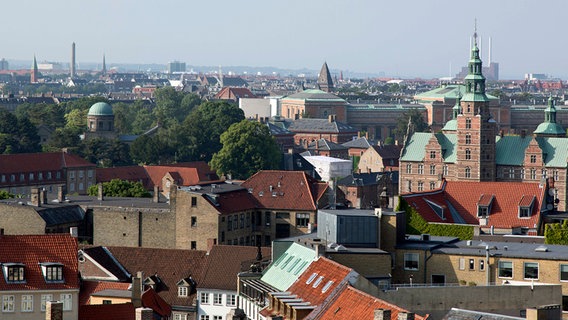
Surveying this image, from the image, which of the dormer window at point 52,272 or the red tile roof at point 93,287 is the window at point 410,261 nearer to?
the red tile roof at point 93,287

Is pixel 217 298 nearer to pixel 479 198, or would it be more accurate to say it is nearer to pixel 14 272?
pixel 14 272

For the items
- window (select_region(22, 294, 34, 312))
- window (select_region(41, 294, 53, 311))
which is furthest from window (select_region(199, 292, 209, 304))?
window (select_region(22, 294, 34, 312))

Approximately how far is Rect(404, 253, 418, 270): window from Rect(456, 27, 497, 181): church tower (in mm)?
80225

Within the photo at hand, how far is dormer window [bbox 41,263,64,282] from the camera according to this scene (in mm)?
58750

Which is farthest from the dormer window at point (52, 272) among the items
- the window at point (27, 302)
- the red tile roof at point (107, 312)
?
the red tile roof at point (107, 312)

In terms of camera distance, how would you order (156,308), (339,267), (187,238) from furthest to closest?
(187,238), (156,308), (339,267)

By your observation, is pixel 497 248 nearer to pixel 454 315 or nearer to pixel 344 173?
pixel 454 315

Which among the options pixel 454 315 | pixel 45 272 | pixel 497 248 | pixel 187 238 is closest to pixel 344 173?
pixel 187 238

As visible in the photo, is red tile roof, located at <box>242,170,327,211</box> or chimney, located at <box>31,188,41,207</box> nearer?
chimney, located at <box>31,188,41,207</box>

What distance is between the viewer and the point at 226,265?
79.9 metres

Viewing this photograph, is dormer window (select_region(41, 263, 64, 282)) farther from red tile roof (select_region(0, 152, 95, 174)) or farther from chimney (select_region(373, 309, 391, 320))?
red tile roof (select_region(0, 152, 95, 174))

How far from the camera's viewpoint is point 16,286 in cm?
5825

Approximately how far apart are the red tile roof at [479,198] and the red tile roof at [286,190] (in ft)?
26.7

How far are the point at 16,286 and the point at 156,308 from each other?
33.3 feet
